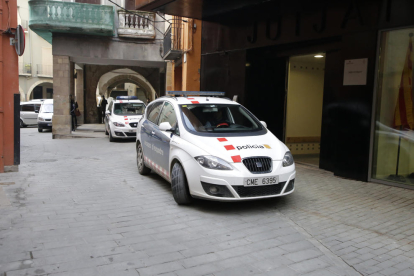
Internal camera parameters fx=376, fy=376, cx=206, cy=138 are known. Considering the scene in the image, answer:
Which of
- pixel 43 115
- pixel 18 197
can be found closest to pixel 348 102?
pixel 18 197

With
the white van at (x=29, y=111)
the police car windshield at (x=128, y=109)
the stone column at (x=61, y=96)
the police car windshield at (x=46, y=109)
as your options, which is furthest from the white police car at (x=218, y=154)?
the white van at (x=29, y=111)

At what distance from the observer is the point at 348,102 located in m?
7.92

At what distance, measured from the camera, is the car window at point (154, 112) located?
24.9 feet

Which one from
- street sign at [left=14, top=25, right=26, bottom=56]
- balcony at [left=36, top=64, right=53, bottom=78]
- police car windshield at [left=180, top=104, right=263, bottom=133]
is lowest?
police car windshield at [left=180, top=104, right=263, bottom=133]

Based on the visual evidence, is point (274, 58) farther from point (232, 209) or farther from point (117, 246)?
point (117, 246)

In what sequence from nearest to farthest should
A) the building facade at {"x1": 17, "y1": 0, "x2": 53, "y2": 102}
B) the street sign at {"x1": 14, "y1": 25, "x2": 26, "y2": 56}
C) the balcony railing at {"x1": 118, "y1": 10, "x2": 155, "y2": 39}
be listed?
the street sign at {"x1": 14, "y1": 25, "x2": 26, "y2": 56}, the balcony railing at {"x1": 118, "y1": 10, "x2": 155, "y2": 39}, the building facade at {"x1": 17, "y1": 0, "x2": 53, "y2": 102}

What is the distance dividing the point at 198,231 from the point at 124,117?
11552mm

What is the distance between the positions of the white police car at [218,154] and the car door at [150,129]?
0.34m

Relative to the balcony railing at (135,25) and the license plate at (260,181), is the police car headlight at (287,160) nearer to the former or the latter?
the license plate at (260,181)

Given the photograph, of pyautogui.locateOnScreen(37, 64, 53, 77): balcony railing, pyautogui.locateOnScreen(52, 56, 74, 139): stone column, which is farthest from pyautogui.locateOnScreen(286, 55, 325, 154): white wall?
pyautogui.locateOnScreen(37, 64, 53, 77): balcony railing

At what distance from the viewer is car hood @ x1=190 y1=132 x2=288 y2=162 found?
5518 mm

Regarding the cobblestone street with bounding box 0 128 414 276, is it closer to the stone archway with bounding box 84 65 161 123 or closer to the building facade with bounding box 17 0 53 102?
the stone archway with bounding box 84 65 161 123

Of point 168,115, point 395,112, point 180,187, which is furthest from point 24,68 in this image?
point 395,112

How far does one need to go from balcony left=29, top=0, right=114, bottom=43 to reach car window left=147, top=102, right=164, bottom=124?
11.3 m
